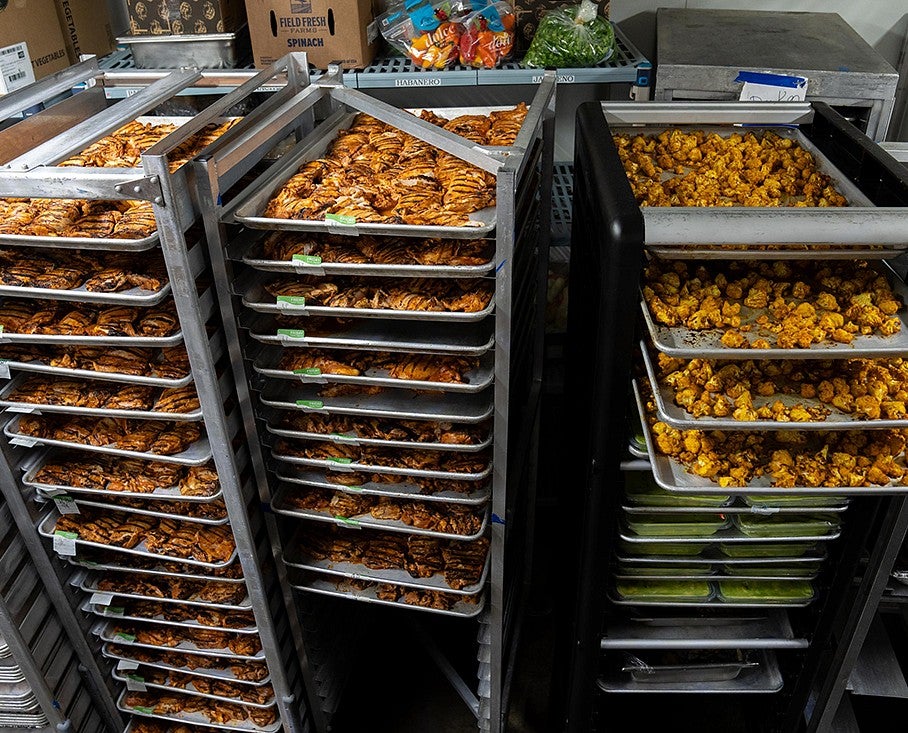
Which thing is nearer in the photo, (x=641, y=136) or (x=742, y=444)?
(x=742, y=444)

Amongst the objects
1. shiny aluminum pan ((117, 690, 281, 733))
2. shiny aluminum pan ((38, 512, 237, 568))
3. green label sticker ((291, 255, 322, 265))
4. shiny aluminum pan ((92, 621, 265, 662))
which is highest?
green label sticker ((291, 255, 322, 265))

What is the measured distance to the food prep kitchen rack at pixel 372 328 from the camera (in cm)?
144

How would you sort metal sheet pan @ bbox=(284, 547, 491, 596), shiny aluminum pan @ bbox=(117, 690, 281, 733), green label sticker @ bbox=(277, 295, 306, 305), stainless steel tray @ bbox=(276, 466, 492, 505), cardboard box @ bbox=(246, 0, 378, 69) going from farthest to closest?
cardboard box @ bbox=(246, 0, 378, 69) < shiny aluminum pan @ bbox=(117, 690, 281, 733) < metal sheet pan @ bbox=(284, 547, 491, 596) < stainless steel tray @ bbox=(276, 466, 492, 505) < green label sticker @ bbox=(277, 295, 306, 305)

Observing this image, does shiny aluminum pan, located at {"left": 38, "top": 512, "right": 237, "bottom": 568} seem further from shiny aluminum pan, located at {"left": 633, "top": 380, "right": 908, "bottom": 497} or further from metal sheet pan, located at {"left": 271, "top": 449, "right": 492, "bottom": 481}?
shiny aluminum pan, located at {"left": 633, "top": 380, "right": 908, "bottom": 497}

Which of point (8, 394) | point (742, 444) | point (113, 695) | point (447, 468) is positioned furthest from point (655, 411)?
point (113, 695)

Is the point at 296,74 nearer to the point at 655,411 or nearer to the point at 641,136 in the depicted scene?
the point at 641,136

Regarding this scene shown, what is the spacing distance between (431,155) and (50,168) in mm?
759

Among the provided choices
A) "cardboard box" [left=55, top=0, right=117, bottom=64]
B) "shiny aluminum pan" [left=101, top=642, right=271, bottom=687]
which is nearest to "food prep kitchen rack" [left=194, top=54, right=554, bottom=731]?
"shiny aluminum pan" [left=101, top=642, right=271, bottom=687]

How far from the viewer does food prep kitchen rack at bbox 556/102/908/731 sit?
4.04ft

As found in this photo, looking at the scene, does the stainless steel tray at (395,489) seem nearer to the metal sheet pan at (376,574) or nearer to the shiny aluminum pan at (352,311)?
the metal sheet pan at (376,574)

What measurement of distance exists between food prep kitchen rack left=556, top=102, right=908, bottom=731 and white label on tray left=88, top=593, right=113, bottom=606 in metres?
1.23

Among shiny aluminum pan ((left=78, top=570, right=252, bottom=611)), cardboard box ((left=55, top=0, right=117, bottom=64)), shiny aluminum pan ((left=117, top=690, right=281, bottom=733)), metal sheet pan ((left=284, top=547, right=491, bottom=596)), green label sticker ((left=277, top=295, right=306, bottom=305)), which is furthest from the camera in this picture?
cardboard box ((left=55, top=0, right=117, bottom=64))

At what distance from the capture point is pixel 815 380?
1.45 m

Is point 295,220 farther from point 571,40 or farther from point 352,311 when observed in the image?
point 571,40
